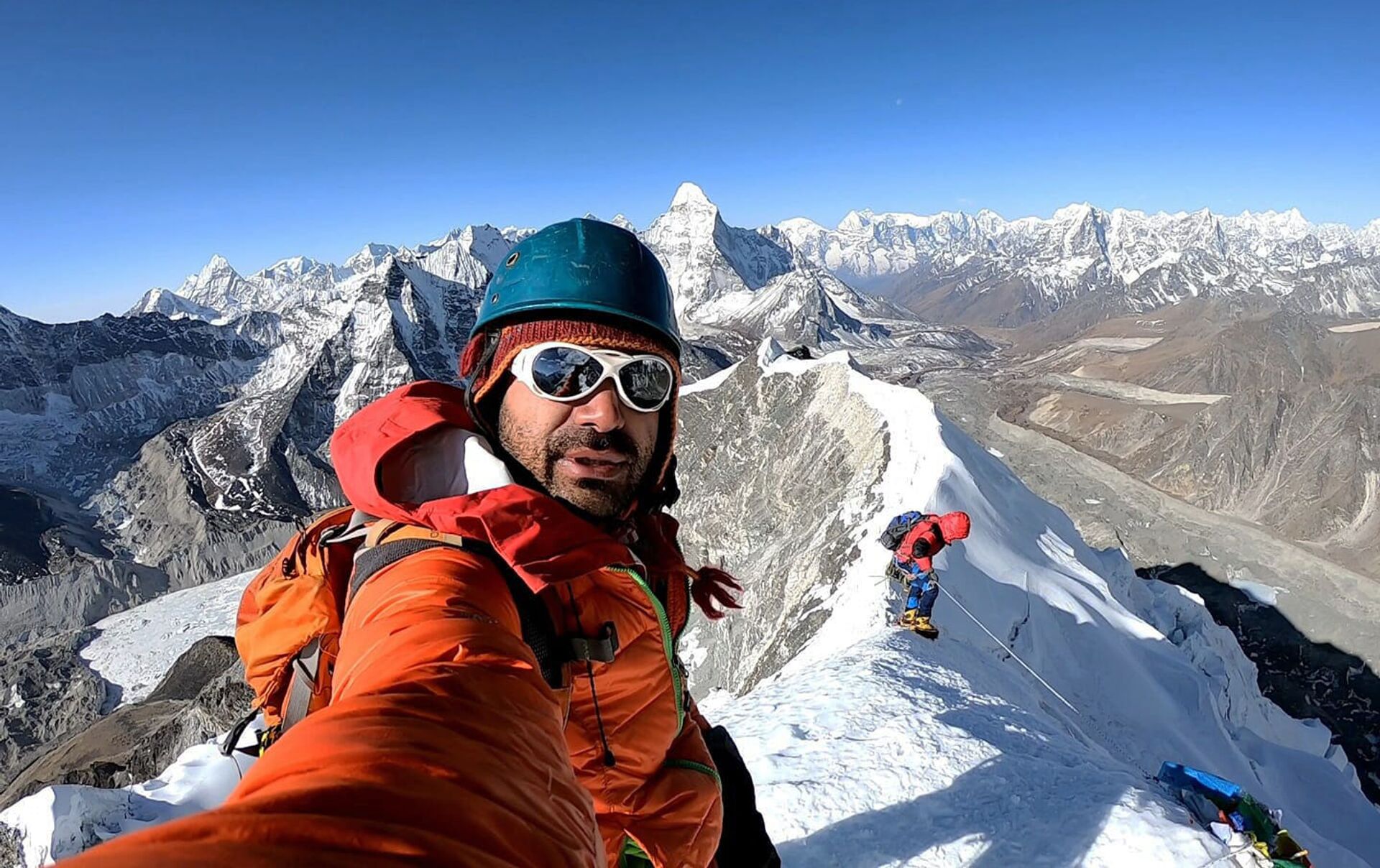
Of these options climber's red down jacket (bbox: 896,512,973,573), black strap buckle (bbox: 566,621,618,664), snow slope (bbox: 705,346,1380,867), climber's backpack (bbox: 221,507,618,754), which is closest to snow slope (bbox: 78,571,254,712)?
snow slope (bbox: 705,346,1380,867)

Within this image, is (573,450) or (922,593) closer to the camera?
(573,450)

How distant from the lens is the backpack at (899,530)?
16.0 metres

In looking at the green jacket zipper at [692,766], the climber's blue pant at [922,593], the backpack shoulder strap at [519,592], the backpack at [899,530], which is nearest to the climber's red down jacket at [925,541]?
the climber's blue pant at [922,593]

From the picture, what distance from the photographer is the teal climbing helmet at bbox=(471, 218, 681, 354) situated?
3.88 meters

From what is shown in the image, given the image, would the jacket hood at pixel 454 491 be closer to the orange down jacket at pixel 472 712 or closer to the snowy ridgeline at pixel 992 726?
the orange down jacket at pixel 472 712

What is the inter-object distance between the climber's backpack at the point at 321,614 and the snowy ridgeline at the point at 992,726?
20.9 ft

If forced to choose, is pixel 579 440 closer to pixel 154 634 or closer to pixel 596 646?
pixel 596 646

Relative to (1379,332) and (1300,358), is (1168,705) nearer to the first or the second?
(1300,358)

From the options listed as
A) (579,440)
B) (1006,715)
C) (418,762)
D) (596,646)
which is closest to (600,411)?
(579,440)

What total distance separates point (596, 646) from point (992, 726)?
9785 mm

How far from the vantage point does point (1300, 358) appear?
144 meters

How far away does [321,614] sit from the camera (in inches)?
123

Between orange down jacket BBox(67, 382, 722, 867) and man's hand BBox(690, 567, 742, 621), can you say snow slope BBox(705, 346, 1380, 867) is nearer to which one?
man's hand BBox(690, 567, 742, 621)

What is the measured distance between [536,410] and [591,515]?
66cm
